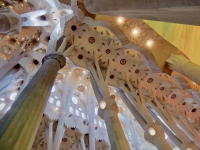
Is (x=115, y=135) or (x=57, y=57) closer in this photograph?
(x=115, y=135)

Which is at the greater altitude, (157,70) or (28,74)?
(28,74)

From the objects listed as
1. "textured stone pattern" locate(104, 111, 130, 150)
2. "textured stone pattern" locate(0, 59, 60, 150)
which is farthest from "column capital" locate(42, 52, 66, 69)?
"textured stone pattern" locate(104, 111, 130, 150)

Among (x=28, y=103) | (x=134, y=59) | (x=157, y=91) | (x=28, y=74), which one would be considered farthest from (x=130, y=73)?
(x=28, y=103)

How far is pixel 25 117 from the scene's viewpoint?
11.8 feet

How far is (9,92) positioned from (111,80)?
733 centimetres

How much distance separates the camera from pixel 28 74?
13594 millimetres

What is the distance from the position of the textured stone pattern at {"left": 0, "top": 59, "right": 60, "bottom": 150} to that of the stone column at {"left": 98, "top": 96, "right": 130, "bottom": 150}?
253cm

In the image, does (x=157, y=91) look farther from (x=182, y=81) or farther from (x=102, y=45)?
(x=102, y=45)

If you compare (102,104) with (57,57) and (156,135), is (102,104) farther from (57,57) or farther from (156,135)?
(57,57)

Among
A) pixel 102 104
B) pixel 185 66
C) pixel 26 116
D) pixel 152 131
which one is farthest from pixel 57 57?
pixel 152 131

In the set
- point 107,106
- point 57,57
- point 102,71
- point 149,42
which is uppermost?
point 102,71

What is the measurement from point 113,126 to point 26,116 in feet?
11.6

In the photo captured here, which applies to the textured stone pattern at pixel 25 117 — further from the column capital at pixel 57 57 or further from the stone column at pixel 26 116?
the column capital at pixel 57 57

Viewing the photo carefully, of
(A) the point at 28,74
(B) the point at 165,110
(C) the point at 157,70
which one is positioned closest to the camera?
(C) the point at 157,70
